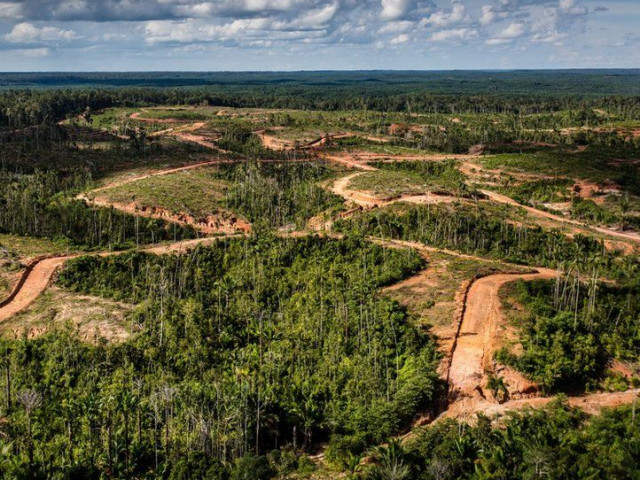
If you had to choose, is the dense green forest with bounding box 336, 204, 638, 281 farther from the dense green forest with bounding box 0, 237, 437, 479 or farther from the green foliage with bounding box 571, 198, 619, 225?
the green foliage with bounding box 571, 198, 619, 225

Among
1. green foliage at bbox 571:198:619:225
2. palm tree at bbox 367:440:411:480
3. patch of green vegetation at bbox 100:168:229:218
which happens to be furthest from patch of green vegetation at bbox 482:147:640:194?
palm tree at bbox 367:440:411:480

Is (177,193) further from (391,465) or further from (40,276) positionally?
(391,465)

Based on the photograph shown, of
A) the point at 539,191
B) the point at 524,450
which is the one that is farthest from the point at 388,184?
the point at 524,450

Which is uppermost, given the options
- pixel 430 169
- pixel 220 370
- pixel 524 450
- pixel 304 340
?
pixel 430 169

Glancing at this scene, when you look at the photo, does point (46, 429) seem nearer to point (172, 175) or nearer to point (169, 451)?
point (169, 451)

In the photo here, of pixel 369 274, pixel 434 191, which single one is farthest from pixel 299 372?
pixel 434 191

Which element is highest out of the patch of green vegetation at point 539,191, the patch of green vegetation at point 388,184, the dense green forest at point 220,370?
the patch of green vegetation at point 388,184

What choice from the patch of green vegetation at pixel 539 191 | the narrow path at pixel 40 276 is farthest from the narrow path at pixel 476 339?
the patch of green vegetation at pixel 539 191

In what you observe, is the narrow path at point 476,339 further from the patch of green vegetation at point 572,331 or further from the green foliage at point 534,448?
the green foliage at point 534,448
